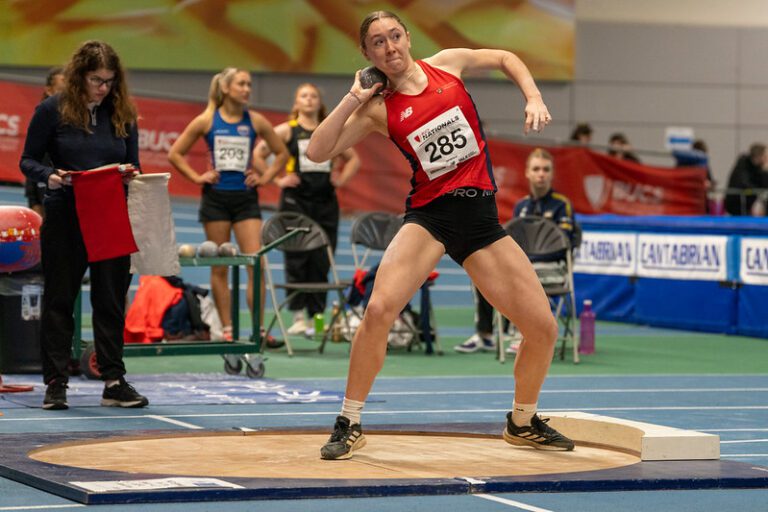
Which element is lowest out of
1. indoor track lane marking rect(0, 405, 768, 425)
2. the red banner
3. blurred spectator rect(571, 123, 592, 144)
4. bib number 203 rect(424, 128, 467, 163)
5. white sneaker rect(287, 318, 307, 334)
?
indoor track lane marking rect(0, 405, 768, 425)

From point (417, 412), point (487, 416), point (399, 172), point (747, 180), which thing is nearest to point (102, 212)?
point (417, 412)

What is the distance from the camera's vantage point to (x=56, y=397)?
805 centimetres

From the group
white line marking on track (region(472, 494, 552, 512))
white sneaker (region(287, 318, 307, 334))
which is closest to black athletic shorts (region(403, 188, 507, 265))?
white line marking on track (region(472, 494, 552, 512))

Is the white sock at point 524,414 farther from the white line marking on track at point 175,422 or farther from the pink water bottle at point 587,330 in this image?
the pink water bottle at point 587,330

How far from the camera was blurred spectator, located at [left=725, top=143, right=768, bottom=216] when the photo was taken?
19672 millimetres

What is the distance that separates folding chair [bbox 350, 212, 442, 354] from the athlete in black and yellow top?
0.35 m

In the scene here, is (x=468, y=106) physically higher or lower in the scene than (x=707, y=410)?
higher

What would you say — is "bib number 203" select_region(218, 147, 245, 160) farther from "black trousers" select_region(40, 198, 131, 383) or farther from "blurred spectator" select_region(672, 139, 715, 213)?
"blurred spectator" select_region(672, 139, 715, 213)

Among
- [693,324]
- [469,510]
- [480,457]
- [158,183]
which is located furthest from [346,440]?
[693,324]

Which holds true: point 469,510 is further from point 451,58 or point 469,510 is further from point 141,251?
point 141,251

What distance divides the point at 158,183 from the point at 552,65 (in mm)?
17618

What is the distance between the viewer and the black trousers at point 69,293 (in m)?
7.98

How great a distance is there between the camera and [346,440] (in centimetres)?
611

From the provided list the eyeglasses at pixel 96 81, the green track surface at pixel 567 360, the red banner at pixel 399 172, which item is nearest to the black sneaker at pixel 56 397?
the eyeglasses at pixel 96 81
